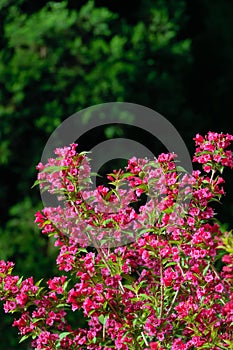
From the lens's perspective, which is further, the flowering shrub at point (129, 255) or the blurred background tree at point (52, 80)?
the blurred background tree at point (52, 80)

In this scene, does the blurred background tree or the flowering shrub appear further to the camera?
the blurred background tree

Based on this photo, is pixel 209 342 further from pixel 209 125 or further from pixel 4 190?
pixel 209 125

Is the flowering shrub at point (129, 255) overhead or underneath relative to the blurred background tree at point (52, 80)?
underneath

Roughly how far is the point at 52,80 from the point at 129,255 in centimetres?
352

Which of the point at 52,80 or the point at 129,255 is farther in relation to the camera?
the point at 52,80

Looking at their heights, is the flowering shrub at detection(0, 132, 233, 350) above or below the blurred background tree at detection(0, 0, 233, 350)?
below

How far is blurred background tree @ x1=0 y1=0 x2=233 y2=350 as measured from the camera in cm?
676

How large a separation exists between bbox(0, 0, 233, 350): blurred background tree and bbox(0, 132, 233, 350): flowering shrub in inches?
111

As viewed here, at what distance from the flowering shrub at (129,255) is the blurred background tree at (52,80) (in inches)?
111

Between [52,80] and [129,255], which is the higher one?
[52,80]

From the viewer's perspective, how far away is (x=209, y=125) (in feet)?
26.6

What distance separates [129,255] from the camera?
3.76 m

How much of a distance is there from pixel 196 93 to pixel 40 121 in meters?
2.50

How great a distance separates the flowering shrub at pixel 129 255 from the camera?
11.8 ft
